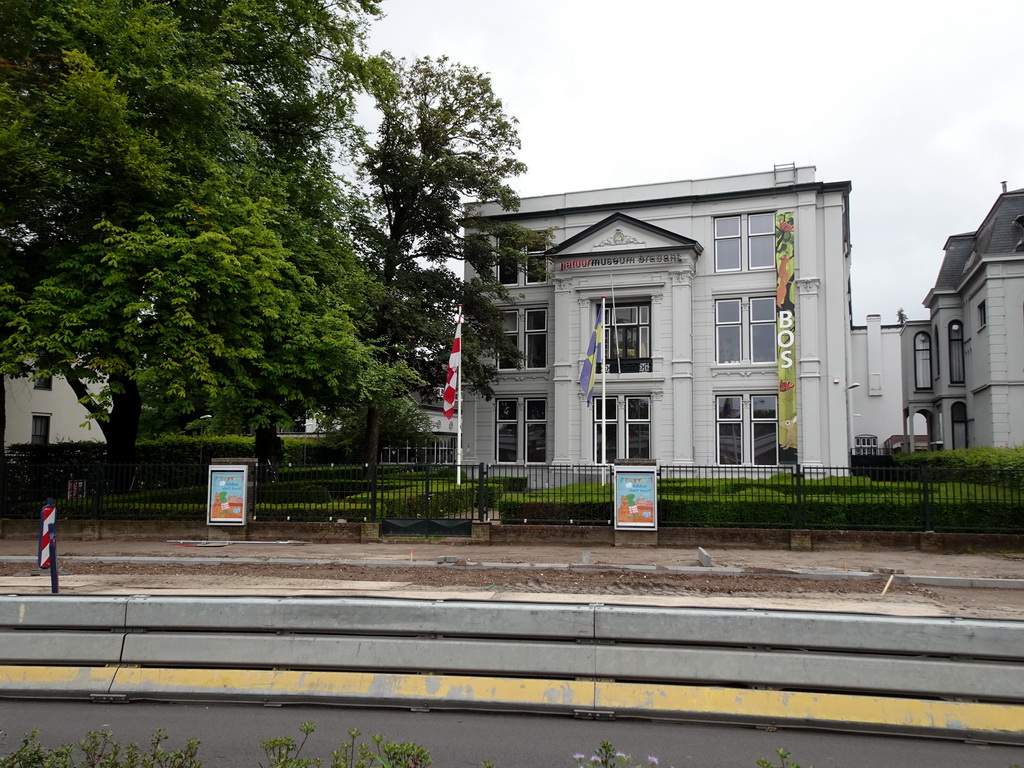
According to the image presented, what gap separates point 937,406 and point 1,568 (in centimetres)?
4213

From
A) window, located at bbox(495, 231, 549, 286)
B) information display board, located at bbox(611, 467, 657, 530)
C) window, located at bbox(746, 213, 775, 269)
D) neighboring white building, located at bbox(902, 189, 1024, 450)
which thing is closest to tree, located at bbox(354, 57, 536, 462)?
window, located at bbox(495, 231, 549, 286)

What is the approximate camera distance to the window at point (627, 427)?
32562 millimetres

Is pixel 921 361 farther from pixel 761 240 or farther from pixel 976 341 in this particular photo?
pixel 761 240

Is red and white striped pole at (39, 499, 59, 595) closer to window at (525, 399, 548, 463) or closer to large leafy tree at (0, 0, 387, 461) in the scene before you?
large leafy tree at (0, 0, 387, 461)

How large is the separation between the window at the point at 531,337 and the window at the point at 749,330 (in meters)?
8.45

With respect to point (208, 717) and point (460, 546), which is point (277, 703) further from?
point (460, 546)

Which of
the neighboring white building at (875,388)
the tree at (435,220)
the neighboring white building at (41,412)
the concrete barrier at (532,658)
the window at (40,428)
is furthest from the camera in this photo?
the neighboring white building at (875,388)

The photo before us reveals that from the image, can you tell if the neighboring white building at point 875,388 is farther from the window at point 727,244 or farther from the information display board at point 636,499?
the information display board at point 636,499

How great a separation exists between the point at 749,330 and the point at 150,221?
24.7 metres

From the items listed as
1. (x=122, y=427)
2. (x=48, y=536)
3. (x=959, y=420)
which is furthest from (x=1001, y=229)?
(x=48, y=536)

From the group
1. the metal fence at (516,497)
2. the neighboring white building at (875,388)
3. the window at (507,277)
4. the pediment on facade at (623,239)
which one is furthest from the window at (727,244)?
the neighboring white building at (875,388)

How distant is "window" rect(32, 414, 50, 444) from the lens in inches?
1458

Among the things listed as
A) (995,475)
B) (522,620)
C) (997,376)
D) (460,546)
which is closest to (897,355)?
(997,376)

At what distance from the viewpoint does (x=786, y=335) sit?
3116 centimetres
